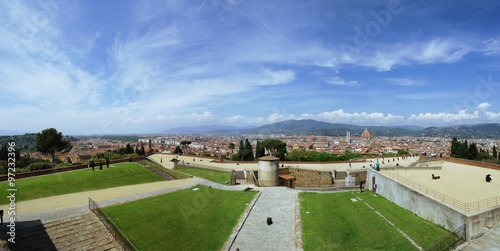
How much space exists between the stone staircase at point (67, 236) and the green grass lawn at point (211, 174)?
A: 14.3 m

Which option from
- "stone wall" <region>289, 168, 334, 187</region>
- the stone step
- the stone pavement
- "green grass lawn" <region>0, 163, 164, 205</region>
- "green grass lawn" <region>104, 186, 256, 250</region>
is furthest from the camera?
"stone wall" <region>289, 168, 334, 187</region>

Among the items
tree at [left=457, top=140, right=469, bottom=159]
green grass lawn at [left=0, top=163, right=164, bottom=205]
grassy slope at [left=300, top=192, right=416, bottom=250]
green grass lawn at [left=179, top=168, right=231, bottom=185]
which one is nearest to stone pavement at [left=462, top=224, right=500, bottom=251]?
grassy slope at [left=300, top=192, right=416, bottom=250]

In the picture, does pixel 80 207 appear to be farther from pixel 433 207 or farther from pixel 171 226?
pixel 433 207

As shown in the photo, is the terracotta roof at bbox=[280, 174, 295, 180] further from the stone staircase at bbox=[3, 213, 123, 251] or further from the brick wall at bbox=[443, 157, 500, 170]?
the stone staircase at bbox=[3, 213, 123, 251]

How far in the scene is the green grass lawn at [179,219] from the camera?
11281 millimetres

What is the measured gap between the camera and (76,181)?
62.2ft

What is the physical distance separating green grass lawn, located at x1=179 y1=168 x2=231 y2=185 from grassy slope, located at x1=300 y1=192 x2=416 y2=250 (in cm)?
1180

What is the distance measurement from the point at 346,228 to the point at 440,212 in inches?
183

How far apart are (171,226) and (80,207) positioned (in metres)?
5.91

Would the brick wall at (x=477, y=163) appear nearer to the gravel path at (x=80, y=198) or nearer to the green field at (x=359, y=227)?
the green field at (x=359, y=227)

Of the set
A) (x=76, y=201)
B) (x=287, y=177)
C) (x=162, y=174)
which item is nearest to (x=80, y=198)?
(x=76, y=201)

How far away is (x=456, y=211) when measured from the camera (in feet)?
35.1

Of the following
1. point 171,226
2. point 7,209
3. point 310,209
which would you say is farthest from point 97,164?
point 310,209

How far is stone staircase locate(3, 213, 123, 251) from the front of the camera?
392 inches
